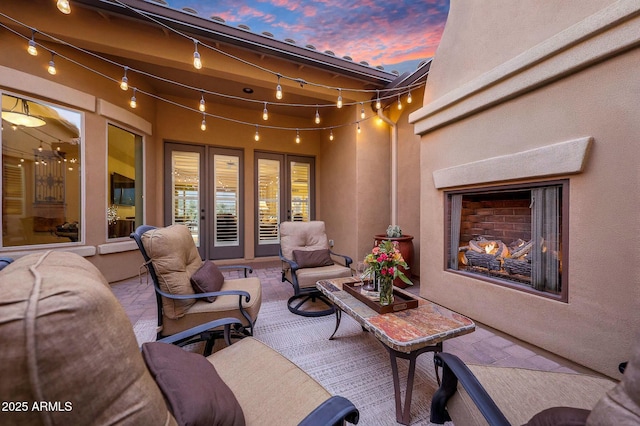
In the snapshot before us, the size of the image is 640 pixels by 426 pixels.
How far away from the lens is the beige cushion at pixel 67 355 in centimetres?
47

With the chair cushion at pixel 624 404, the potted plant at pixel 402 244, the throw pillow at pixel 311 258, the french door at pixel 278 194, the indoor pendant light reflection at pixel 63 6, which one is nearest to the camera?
the chair cushion at pixel 624 404

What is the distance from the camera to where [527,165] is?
6.82ft

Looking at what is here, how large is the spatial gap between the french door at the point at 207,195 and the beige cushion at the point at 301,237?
2.28m

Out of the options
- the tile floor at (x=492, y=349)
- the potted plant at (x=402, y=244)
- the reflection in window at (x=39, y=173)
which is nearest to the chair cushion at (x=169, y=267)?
the tile floor at (x=492, y=349)

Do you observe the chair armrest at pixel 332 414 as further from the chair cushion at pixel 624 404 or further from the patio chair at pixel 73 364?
the chair cushion at pixel 624 404

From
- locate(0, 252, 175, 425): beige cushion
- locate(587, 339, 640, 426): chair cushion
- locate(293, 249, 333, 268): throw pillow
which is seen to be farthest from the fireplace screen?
locate(0, 252, 175, 425): beige cushion

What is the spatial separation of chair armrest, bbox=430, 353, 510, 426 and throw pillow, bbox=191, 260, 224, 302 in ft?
5.72

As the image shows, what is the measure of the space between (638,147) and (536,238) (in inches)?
35.3

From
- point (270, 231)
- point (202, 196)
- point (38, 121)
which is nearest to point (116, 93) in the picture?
point (38, 121)

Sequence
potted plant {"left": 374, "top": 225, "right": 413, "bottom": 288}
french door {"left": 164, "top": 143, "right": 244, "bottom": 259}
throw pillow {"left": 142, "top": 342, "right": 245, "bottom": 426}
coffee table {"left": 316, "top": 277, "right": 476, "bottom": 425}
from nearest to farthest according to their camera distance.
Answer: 1. throw pillow {"left": 142, "top": 342, "right": 245, "bottom": 426}
2. coffee table {"left": 316, "top": 277, "right": 476, "bottom": 425}
3. potted plant {"left": 374, "top": 225, "right": 413, "bottom": 288}
4. french door {"left": 164, "top": 143, "right": 244, "bottom": 259}

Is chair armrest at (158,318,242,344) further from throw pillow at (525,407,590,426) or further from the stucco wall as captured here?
the stucco wall

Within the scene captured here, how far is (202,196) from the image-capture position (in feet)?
17.0

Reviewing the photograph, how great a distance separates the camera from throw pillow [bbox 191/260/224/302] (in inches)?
79.4

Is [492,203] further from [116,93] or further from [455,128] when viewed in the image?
[116,93]
